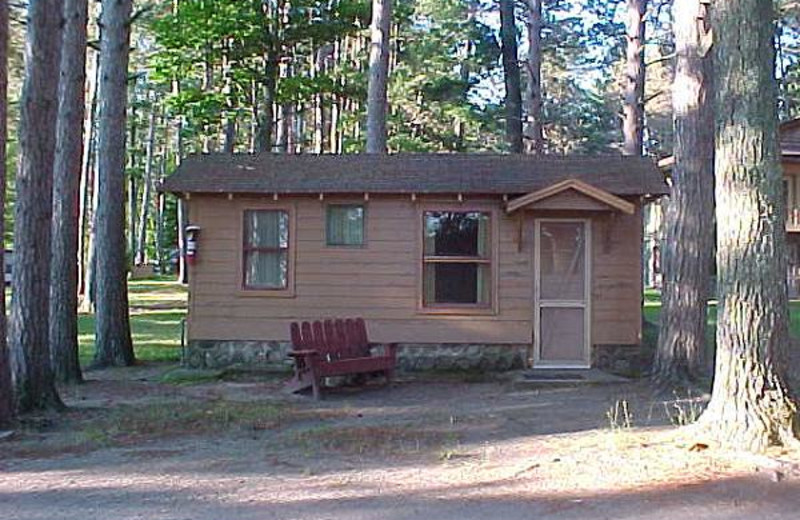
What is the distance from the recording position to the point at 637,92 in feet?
80.0

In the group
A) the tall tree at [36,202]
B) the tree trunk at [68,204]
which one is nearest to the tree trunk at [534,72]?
the tree trunk at [68,204]

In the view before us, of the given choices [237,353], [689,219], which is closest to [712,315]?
[689,219]

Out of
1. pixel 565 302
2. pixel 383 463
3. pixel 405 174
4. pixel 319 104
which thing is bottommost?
pixel 383 463

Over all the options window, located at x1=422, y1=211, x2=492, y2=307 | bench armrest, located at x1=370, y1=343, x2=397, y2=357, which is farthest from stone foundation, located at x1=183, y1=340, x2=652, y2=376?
window, located at x1=422, y1=211, x2=492, y2=307

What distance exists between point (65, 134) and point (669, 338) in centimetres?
856

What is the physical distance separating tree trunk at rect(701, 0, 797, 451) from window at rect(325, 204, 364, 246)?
6828 millimetres

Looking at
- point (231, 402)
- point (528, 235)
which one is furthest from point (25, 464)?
point (528, 235)

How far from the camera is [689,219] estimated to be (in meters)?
11.2

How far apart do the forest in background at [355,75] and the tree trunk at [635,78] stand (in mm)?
689

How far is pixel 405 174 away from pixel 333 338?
298 cm

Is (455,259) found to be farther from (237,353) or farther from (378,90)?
(378,90)

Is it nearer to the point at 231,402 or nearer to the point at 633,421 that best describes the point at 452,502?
the point at 633,421

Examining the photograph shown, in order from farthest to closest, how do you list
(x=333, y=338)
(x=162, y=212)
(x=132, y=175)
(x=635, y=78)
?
(x=162, y=212) < (x=132, y=175) < (x=635, y=78) < (x=333, y=338)

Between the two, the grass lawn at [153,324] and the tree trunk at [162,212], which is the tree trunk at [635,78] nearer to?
the grass lawn at [153,324]
